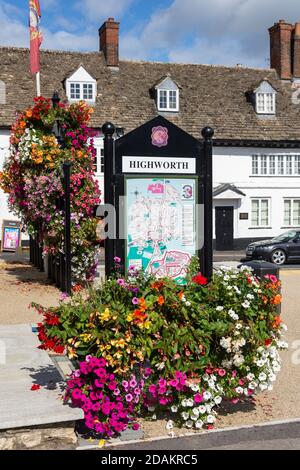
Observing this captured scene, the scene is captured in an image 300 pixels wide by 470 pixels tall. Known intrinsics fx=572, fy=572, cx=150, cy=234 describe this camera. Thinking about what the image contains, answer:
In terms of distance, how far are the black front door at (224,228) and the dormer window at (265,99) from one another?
6170mm

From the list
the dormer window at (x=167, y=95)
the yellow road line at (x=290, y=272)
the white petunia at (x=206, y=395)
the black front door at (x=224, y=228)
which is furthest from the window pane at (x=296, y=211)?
the white petunia at (x=206, y=395)

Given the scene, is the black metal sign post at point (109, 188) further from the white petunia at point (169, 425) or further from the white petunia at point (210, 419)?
the white petunia at point (210, 419)

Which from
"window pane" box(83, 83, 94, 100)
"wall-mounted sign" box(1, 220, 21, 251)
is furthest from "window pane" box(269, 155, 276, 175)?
"wall-mounted sign" box(1, 220, 21, 251)

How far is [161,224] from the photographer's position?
7660 millimetres

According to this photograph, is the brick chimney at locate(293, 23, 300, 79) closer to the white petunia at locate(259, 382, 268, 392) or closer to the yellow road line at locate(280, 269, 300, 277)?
the yellow road line at locate(280, 269, 300, 277)

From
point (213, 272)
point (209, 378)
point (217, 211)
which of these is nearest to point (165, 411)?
point (209, 378)

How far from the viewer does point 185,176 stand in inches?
303

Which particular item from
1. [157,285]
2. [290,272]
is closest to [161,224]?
[157,285]

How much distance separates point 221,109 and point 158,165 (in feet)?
82.6

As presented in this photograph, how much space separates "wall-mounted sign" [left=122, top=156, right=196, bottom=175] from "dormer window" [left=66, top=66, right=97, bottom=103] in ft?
75.2

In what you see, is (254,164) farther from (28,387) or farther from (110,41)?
(28,387)

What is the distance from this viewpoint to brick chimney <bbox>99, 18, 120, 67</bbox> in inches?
1216

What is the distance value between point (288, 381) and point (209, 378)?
1.96m
